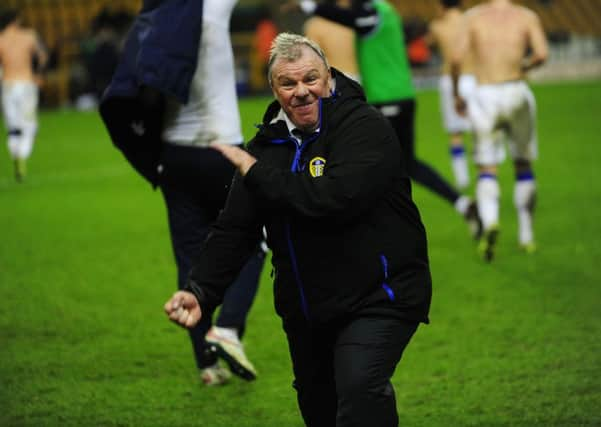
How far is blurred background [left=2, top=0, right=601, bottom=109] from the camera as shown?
1346 inches

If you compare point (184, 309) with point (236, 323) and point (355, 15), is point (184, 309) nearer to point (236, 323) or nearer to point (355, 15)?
point (236, 323)

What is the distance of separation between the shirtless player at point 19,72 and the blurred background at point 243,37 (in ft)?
44.6

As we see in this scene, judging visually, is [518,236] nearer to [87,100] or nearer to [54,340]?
[54,340]

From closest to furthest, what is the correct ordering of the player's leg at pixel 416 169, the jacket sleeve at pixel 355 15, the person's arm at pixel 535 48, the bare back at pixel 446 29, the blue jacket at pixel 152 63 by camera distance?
the blue jacket at pixel 152 63, the jacket sleeve at pixel 355 15, the person's arm at pixel 535 48, the player's leg at pixel 416 169, the bare back at pixel 446 29

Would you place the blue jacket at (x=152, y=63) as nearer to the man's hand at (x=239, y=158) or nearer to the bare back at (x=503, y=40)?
the man's hand at (x=239, y=158)

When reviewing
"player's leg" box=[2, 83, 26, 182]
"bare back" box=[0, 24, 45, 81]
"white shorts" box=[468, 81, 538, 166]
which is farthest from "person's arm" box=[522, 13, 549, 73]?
"bare back" box=[0, 24, 45, 81]

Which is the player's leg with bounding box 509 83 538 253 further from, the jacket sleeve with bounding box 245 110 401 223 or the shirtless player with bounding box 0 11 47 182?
the shirtless player with bounding box 0 11 47 182

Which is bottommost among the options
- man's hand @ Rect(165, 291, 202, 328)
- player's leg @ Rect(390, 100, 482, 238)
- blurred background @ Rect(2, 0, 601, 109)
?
blurred background @ Rect(2, 0, 601, 109)

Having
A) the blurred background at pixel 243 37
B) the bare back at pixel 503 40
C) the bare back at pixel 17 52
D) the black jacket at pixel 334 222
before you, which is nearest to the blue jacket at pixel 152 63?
the black jacket at pixel 334 222

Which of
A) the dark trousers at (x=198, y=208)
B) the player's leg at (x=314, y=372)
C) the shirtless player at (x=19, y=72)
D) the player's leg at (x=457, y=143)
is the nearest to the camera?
the player's leg at (x=314, y=372)

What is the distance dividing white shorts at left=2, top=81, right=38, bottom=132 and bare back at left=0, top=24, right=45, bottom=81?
132 mm

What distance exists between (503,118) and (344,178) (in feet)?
20.3

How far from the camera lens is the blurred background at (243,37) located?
34188mm

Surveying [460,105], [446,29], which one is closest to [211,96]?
[460,105]
